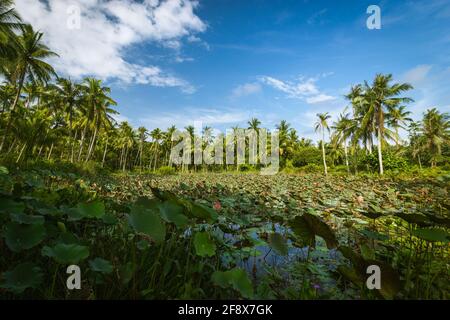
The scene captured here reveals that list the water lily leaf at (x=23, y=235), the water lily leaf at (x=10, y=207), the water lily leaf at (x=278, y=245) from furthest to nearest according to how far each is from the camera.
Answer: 1. the water lily leaf at (x=278, y=245)
2. the water lily leaf at (x=10, y=207)
3. the water lily leaf at (x=23, y=235)

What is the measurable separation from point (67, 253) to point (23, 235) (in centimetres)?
47

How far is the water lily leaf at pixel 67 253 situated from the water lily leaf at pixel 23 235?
10.3 inches

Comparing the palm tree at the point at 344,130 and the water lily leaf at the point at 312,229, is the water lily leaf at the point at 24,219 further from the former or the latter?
the palm tree at the point at 344,130

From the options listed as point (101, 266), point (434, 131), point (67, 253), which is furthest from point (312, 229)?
point (434, 131)

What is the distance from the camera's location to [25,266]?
4.66 feet

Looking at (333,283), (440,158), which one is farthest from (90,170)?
(440,158)

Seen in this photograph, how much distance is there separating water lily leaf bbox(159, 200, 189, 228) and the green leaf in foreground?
52 cm

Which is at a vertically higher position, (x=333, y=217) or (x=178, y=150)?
(x=178, y=150)

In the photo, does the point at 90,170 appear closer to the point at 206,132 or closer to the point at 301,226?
the point at 301,226

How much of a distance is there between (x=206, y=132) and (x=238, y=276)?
52.0 m

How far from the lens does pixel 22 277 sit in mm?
1388

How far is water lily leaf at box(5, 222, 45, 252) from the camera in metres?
1.54

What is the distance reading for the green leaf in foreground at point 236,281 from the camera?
1.43 meters

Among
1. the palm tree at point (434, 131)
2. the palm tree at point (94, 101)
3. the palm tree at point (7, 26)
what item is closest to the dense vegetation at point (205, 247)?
the palm tree at point (7, 26)
